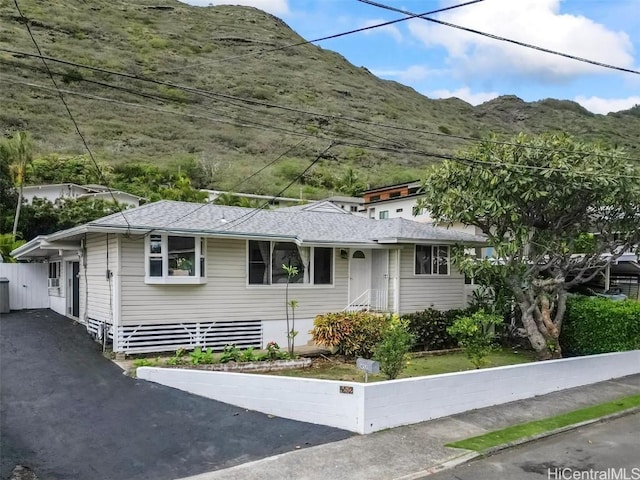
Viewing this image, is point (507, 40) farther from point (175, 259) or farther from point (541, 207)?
point (175, 259)

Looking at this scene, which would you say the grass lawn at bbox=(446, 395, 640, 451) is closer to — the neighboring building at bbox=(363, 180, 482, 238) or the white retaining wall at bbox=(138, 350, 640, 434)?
the white retaining wall at bbox=(138, 350, 640, 434)

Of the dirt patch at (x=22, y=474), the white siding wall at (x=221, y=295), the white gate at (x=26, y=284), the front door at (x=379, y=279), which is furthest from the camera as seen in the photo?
the white gate at (x=26, y=284)

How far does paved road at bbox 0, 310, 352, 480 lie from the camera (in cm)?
666

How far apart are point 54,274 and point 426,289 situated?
556 inches

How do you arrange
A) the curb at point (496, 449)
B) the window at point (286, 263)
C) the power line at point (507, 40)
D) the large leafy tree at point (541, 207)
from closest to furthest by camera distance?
the curb at point (496, 449) → the power line at point (507, 40) → the large leafy tree at point (541, 207) → the window at point (286, 263)

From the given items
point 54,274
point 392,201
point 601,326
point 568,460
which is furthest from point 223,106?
point 568,460

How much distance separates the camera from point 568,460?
732cm

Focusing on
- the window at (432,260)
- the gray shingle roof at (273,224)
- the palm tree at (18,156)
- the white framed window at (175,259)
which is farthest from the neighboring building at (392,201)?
the white framed window at (175,259)

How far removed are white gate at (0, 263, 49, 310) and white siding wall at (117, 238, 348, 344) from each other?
393 inches

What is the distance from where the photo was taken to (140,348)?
1227 cm

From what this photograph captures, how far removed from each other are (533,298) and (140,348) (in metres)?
10.4

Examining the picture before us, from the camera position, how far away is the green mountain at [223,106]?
2013 inches

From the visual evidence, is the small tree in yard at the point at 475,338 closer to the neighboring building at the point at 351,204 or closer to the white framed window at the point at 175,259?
the white framed window at the point at 175,259

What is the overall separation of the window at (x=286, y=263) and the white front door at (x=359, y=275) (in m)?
0.79
